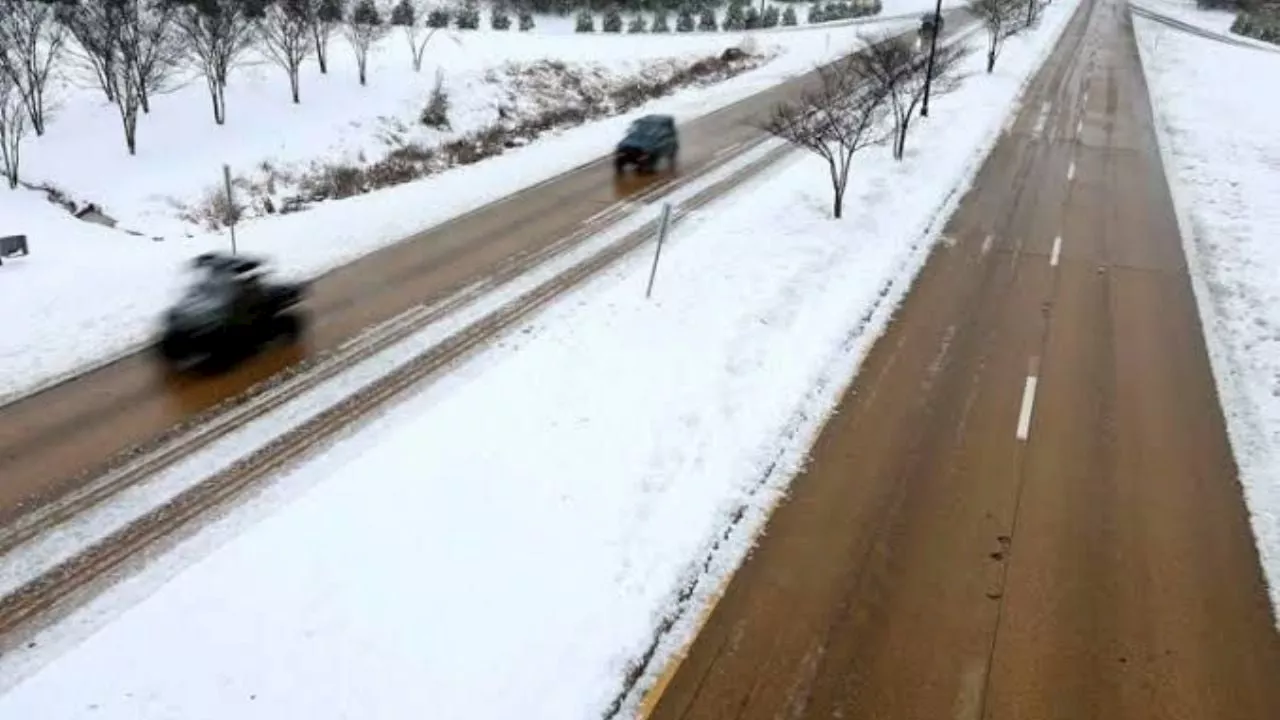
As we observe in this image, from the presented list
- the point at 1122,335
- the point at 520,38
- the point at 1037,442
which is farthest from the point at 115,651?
the point at 520,38

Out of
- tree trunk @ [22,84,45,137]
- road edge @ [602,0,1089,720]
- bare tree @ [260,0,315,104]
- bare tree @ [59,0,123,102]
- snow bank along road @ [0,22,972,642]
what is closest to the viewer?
road edge @ [602,0,1089,720]

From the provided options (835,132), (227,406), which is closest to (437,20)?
(835,132)

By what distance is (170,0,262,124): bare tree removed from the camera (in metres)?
28.6

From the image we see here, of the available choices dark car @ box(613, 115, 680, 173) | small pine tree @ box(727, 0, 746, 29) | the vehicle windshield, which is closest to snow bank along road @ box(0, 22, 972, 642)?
dark car @ box(613, 115, 680, 173)

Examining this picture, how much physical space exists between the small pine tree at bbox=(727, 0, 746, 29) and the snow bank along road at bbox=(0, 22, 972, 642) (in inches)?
1917

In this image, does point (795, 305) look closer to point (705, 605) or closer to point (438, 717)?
point (705, 605)

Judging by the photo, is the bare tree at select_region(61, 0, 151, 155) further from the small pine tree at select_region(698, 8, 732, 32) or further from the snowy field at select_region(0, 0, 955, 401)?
the small pine tree at select_region(698, 8, 732, 32)

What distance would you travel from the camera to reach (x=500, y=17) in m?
52.4

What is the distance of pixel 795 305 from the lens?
16.4 m

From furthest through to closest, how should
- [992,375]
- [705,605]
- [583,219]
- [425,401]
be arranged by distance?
[583,219] → [992,375] → [425,401] → [705,605]

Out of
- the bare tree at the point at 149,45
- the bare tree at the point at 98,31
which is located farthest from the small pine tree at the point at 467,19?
the bare tree at the point at 98,31

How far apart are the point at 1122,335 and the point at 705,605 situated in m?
10.9

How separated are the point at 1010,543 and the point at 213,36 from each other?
90.8 feet

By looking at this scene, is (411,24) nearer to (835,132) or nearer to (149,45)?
(149,45)
